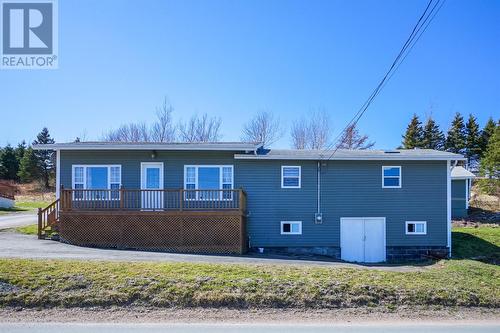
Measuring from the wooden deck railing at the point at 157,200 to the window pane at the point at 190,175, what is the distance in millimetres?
801

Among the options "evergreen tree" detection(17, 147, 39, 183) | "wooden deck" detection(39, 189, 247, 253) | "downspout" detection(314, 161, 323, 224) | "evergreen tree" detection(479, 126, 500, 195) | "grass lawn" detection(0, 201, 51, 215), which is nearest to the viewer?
"wooden deck" detection(39, 189, 247, 253)

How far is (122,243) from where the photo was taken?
16688 millimetres

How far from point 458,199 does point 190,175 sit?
64.7ft

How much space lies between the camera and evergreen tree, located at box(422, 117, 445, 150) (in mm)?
50066

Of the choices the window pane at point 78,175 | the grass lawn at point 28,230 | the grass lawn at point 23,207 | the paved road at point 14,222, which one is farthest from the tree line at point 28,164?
the window pane at point 78,175

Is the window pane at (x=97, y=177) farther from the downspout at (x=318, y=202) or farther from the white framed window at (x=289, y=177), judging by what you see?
the downspout at (x=318, y=202)

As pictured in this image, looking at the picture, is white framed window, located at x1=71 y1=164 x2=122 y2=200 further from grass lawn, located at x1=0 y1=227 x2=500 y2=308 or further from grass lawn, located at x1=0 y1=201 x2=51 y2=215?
grass lawn, located at x1=0 y1=201 x2=51 y2=215

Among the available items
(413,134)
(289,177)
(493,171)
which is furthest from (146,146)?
(413,134)

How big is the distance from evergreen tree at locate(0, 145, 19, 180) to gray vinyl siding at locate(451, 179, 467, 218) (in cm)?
5447

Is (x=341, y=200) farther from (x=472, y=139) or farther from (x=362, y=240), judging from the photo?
(x=472, y=139)

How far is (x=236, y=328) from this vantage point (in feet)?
23.6

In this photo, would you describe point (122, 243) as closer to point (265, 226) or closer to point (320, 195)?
point (265, 226)

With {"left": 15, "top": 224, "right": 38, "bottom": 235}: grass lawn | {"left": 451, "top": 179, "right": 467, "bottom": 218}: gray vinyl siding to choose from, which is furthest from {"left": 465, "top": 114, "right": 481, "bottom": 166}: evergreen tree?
{"left": 15, "top": 224, "right": 38, "bottom": 235}: grass lawn

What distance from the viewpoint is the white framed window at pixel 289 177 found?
18516mm
